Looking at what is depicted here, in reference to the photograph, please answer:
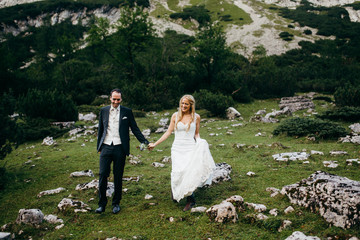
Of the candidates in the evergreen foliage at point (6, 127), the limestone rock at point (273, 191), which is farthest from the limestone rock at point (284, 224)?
the evergreen foliage at point (6, 127)

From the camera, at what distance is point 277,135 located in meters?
A: 11.9

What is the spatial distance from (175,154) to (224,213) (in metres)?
1.57

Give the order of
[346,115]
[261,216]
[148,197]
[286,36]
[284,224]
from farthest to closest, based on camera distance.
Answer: [286,36]
[346,115]
[148,197]
[261,216]
[284,224]

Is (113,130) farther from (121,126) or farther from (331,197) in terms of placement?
(331,197)

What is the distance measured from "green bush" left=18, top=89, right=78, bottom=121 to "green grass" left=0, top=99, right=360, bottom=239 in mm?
6184


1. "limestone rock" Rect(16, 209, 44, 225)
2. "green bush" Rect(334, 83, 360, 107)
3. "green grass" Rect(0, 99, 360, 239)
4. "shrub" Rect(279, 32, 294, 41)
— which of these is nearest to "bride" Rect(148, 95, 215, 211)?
"green grass" Rect(0, 99, 360, 239)

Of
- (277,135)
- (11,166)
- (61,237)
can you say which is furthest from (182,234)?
(277,135)

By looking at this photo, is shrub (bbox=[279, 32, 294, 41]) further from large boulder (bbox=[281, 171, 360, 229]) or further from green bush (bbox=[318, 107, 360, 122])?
large boulder (bbox=[281, 171, 360, 229])

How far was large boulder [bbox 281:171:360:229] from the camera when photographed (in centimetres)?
343

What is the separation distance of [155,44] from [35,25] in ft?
252

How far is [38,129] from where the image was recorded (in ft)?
47.1

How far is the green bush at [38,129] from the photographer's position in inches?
545

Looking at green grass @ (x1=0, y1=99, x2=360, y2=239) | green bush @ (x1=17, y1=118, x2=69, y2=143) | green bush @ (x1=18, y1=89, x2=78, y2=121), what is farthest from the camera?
green bush @ (x1=18, y1=89, x2=78, y2=121)

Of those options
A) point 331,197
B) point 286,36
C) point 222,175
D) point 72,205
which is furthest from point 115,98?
point 286,36
